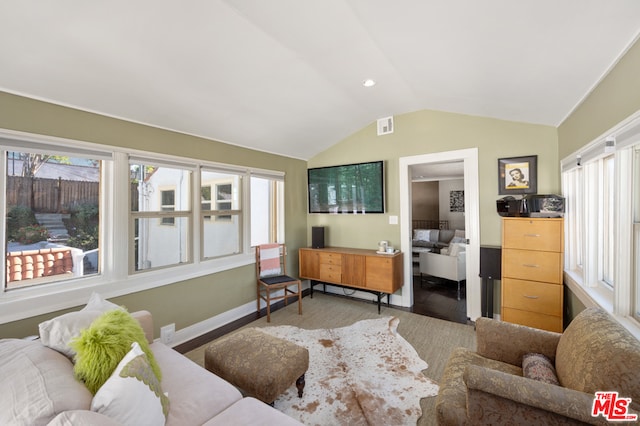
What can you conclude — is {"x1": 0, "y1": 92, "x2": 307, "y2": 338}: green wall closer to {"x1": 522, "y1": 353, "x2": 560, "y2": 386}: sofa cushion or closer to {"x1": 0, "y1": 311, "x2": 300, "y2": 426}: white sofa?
{"x1": 0, "y1": 311, "x2": 300, "y2": 426}: white sofa

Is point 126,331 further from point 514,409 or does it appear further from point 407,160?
point 407,160

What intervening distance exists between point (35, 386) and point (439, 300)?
4.27 metres

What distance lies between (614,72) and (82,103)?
12.4 feet

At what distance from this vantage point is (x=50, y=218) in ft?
7.22

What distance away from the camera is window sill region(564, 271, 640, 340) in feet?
5.23

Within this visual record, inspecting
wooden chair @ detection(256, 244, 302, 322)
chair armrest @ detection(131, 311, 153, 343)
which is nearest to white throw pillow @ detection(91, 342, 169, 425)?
chair armrest @ detection(131, 311, 153, 343)

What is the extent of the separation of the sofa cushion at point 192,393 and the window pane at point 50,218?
1.38m

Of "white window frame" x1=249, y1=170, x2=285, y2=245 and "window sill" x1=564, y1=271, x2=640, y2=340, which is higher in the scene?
"white window frame" x1=249, y1=170, x2=285, y2=245

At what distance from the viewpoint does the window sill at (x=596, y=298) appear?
1594 mm

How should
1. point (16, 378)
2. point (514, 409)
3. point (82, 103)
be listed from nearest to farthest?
point (16, 378) → point (514, 409) → point (82, 103)

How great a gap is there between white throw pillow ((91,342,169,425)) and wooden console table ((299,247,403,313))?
2803 mm

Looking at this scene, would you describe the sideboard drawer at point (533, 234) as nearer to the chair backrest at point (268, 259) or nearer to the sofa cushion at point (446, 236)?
the chair backrest at point (268, 259)

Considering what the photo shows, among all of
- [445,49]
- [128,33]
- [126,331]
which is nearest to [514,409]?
[126,331]

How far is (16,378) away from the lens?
3.19 feet
